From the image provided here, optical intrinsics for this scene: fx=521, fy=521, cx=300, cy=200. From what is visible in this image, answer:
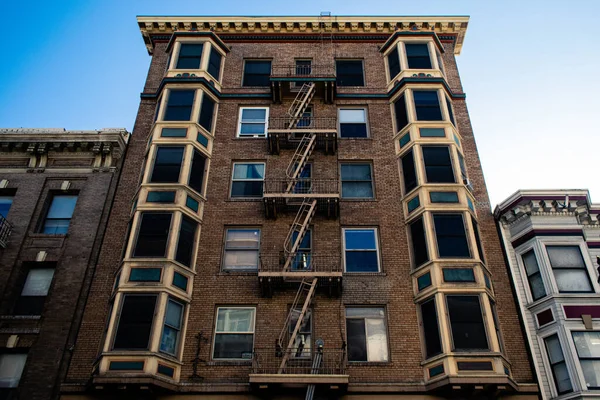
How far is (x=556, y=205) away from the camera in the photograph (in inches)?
778

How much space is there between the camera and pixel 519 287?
62.4ft

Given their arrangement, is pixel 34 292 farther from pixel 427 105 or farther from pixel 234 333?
pixel 427 105

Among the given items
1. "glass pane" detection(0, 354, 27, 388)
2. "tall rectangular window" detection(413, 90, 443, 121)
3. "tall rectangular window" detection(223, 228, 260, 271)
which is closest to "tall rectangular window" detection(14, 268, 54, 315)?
"glass pane" detection(0, 354, 27, 388)

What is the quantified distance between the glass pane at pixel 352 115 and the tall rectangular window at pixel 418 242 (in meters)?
6.50

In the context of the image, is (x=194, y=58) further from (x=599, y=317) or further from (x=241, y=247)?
(x=599, y=317)

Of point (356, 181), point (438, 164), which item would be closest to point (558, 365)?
point (438, 164)

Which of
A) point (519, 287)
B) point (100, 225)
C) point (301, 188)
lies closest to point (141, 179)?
point (100, 225)

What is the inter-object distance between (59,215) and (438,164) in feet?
51.7

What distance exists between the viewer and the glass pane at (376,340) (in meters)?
17.5

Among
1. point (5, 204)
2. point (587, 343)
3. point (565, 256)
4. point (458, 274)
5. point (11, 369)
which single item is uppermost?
point (5, 204)

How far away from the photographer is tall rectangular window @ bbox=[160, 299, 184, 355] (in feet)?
55.3

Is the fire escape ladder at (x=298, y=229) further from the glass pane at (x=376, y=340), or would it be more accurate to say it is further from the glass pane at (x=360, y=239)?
the glass pane at (x=376, y=340)

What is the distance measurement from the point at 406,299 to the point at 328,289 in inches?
109

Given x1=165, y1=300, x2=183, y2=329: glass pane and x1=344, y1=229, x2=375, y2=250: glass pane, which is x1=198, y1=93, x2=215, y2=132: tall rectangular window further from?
x1=165, y1=300, x2=183, y2=329: glass pane
